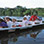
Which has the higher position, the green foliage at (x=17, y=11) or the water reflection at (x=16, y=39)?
the green foliage at (x=17, y=11)

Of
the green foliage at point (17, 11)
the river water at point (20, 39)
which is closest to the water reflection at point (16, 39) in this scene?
the river water at point (20, 39)

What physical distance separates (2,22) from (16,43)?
1.72 meters

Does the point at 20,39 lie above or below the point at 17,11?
below

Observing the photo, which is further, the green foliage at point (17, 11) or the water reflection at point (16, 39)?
the green foliage at point (17, 11)

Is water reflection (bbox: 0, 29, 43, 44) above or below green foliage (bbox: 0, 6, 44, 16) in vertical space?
below

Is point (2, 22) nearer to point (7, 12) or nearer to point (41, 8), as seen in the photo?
point (7, 12)

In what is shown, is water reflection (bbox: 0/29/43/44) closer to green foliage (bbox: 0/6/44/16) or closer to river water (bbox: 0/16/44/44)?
river water (bbox: 0/16/44/44)

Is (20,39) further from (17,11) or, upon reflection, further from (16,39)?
(17,11)

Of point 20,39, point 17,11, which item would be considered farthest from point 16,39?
point 17,11

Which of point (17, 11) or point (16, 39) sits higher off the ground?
point (17, 11)

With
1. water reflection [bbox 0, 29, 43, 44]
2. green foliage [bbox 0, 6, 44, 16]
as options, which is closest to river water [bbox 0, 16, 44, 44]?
water reflection [bbox 0, 29, 43, 44]

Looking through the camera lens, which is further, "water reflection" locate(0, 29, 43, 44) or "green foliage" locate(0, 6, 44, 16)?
"green foliage" locate(0, 6, 44, 16)

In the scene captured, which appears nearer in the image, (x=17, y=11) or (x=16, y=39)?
(x=16, y=39)

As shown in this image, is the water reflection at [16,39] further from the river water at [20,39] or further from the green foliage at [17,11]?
the green foliage at [17,11]
